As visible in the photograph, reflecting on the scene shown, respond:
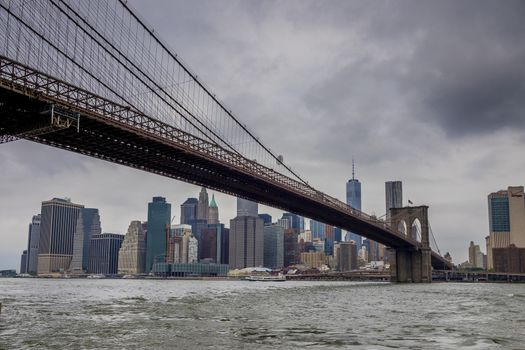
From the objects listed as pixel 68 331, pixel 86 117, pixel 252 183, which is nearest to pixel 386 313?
pixel 68 331

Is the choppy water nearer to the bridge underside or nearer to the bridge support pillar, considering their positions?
the bridge underside

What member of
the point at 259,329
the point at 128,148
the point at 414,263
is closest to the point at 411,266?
the point at 414,263

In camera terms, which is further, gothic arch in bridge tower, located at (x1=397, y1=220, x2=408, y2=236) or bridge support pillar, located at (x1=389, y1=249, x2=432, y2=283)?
gothic arch in bridge tower, located at (x1=397, y1=220, x2=408, y2=236)

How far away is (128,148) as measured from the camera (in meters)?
47.2

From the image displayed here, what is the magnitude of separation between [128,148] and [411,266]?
85.4 m

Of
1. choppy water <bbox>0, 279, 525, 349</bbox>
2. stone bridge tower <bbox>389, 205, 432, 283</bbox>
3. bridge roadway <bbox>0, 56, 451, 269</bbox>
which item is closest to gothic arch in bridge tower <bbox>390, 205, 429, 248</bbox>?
stone bridge tower <bbox>389, 205, 432, 283</bbox>

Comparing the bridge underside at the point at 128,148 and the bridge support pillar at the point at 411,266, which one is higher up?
the bridge underside at the point at 128,148

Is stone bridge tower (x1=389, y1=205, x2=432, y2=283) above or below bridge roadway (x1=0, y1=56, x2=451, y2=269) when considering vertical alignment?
Answer: below

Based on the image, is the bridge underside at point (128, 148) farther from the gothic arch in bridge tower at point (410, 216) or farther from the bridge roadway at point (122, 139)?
the gothic arch in bridge tower at point (410, 216)

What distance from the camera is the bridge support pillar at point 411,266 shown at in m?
117

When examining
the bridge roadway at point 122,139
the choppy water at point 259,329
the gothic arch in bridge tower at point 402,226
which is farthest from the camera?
the gothic arch in bridge tower at point 402,226

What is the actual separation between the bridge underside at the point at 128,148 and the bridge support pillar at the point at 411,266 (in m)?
45.3

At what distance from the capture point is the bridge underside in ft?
119

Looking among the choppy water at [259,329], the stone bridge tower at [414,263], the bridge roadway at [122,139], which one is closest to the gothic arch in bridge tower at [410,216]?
the stone bridge tower at [414,263]
